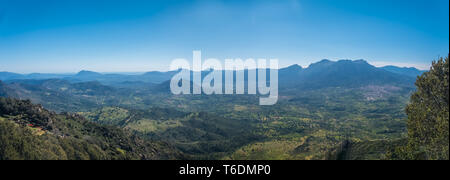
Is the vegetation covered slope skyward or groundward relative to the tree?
groundward

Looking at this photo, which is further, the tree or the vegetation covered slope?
the vegetation covered slope

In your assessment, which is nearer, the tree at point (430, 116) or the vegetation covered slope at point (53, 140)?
the tree at point (430, 116)

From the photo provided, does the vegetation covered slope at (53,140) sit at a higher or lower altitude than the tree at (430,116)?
lower

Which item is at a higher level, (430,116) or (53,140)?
(430,116)
